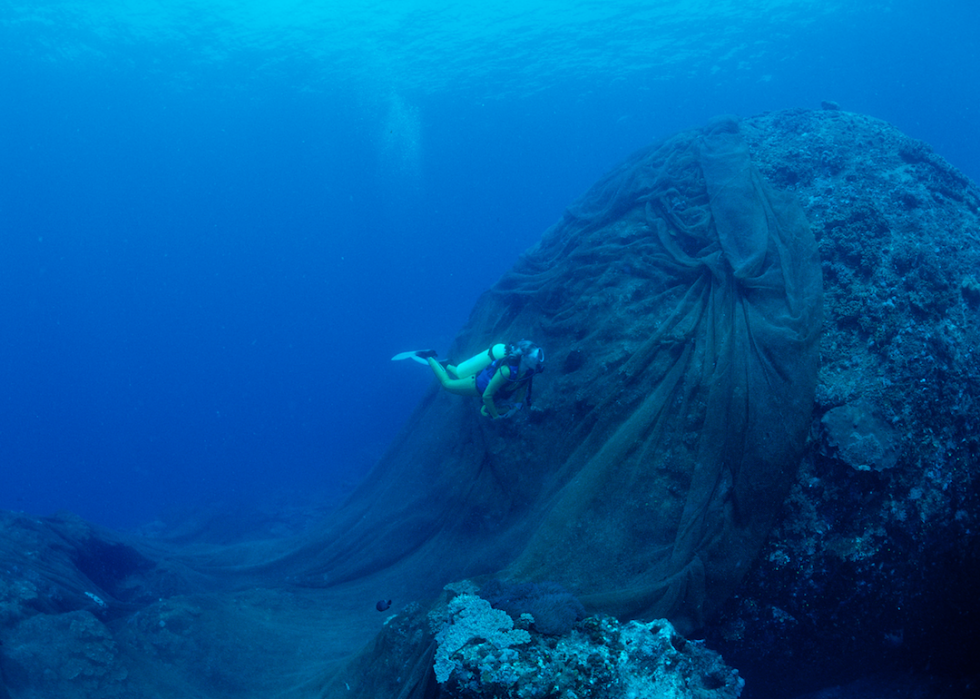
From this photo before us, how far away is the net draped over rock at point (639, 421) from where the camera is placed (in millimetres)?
3893

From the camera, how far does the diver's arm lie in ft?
19.5

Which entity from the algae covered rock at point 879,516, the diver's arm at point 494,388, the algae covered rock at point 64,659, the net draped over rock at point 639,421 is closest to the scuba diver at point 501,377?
the diver's arm at point 494,388

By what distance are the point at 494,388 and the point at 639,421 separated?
205 centimetres

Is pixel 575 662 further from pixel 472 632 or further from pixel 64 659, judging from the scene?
pixel 64 659

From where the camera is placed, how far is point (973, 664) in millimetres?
3541

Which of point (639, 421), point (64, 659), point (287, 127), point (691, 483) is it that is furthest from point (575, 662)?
point (287, 127)

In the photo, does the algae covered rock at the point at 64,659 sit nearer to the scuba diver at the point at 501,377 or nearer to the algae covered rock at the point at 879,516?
the scuba diver at the point at 501,377

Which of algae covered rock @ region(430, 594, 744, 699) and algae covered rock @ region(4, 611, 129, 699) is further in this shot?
algae covered rock @ region(4, 611, 129, 699)

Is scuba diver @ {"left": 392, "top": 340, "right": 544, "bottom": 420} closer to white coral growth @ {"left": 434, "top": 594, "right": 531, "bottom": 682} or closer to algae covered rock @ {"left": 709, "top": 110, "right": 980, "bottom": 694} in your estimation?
algae covered rock @ {"left": 709, "top": 110, "right": 980, "bottom": 694}

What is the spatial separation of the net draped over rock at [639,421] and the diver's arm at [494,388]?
0.22 meters

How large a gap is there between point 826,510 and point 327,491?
18.5 metres

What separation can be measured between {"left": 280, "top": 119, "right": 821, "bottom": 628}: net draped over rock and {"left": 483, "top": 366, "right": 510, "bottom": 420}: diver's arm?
22cm

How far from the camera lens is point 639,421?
14.7ft

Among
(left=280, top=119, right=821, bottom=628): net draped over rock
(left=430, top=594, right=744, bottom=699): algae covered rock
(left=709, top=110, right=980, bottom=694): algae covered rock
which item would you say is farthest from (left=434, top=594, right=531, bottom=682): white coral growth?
(left=709, top=110, right=980, bottom=694): algae covered rock
